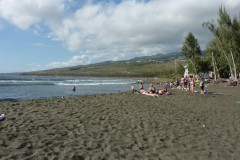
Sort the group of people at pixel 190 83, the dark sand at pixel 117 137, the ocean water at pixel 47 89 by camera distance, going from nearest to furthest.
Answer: the dark sand at pixel 117 137 < the group of people at pixel 190 83 < the ocean water at pixel 47 89

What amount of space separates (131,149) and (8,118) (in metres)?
6.40

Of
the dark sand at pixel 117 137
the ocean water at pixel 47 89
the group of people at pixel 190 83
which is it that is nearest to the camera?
the dark sand at pixel 117 137

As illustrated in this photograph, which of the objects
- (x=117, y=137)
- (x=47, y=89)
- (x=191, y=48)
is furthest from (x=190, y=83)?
(x=191, y=48)

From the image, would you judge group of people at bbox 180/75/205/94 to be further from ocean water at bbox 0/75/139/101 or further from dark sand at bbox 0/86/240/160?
ocean water at bbox 0/75/139/101

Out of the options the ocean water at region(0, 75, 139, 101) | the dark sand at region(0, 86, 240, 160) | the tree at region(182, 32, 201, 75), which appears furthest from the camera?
the tree at region(182, 32, 201, 75)

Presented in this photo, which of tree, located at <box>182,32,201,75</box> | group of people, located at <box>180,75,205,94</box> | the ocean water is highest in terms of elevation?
tree, located at <box>182,32,201,75</box>

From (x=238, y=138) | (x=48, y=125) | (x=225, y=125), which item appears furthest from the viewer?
(x=225, y=125)

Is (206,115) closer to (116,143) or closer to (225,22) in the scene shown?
(116,143)

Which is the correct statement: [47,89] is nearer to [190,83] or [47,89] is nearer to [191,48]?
[190,83]

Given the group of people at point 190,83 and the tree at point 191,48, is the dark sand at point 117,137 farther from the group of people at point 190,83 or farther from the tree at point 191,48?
the tree at point 191,48

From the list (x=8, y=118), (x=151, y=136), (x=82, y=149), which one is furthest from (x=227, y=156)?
(x=8, y=118)

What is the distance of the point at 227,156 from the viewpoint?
15.8ft

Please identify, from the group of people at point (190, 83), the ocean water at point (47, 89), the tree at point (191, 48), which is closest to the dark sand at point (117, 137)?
the group of people at point (190, 83)

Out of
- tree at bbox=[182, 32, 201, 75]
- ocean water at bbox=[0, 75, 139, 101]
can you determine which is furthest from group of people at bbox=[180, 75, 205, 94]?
tree at bbox=[182, 32, 201, 75]
